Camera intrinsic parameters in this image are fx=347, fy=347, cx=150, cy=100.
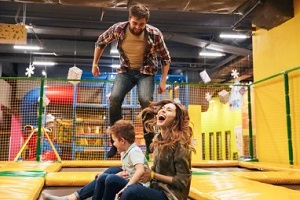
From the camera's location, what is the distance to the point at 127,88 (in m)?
3.20

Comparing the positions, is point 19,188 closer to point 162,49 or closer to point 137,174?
point 137,174

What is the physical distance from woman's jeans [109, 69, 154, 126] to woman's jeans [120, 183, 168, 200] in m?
1.37

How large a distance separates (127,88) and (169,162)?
4.83 feet

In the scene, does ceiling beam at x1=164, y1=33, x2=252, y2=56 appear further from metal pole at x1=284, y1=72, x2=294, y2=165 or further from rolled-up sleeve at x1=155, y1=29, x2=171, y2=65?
rolled-up sleeve at x1=155, y1=29, x2=171, y2=65

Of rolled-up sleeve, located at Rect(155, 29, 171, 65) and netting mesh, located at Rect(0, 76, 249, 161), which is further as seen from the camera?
netting mesh, located at Rect(0, 76, 249, 161)

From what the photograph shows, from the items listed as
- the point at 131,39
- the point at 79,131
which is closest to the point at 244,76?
the point at 79,131

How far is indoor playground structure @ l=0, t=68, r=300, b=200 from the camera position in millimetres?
2559

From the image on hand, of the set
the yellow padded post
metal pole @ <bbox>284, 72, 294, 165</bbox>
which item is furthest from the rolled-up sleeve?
metal pole @ <bbox>284, 72, 294, 165</bbox>

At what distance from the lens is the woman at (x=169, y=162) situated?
1743 millimetres

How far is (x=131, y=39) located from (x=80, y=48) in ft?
25.9

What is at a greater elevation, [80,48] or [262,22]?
[80,48]

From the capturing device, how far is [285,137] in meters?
4.69

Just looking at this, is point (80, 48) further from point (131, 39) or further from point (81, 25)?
point (131, 39)

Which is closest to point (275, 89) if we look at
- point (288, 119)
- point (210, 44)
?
point (288, 119)
